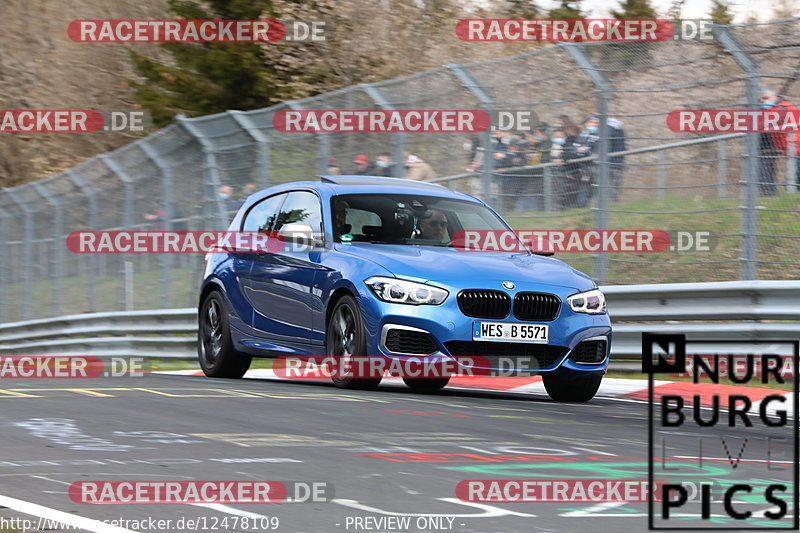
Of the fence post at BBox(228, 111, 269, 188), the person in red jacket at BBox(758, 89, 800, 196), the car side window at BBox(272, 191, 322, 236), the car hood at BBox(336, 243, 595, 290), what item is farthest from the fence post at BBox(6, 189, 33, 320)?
the person in red jacket at BBox(758, 89, 800, 196)

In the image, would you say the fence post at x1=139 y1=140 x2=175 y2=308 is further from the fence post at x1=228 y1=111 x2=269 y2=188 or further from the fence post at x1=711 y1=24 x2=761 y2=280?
the fence post at x1=711 y1=24 x2=761 y2=280

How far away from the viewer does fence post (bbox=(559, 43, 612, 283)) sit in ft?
44.8

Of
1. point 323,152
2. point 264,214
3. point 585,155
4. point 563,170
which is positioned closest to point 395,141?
point 323,152

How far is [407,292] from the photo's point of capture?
10.4m

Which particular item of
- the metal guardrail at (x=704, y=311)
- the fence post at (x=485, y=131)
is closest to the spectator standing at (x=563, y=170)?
the fence post at (x=485, y=131)

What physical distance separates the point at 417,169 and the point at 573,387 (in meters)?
5.55

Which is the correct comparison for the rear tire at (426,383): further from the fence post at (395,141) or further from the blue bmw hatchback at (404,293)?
the fence post at (395,141)

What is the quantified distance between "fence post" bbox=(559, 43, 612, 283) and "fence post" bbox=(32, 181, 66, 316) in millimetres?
13109

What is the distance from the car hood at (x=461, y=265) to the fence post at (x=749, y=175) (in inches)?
75.1

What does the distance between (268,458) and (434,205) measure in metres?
5.09

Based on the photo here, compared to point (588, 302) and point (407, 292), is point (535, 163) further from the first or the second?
point (407, 292)

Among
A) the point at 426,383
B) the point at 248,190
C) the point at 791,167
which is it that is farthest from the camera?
the point at 248,190

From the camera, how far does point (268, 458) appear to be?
23.4ft

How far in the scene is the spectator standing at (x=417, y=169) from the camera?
16.0 m
